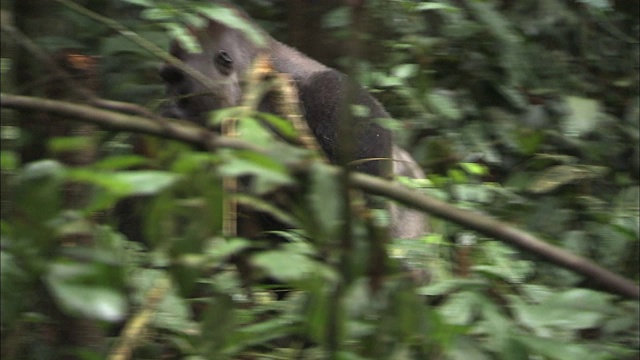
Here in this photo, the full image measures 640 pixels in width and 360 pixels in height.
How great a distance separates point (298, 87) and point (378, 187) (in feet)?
7.93

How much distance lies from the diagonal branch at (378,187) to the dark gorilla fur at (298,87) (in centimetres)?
192

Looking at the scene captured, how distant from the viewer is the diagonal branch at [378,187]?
0.69 metres

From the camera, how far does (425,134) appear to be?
271 cm

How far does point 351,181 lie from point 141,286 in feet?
1.65

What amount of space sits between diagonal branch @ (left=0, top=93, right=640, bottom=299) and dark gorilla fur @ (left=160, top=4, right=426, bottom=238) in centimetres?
192

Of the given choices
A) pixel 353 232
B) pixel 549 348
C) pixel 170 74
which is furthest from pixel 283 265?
pixel 170 74

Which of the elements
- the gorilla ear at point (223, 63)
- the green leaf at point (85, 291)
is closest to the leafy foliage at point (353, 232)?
the green leaf at point (85, 291)

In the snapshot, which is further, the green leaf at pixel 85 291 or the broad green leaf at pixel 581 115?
the broad green leaf at pixel 581 115

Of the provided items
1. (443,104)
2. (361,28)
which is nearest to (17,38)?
(361,28)

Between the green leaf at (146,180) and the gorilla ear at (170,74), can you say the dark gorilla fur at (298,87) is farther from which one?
the green leaf at (146,180)

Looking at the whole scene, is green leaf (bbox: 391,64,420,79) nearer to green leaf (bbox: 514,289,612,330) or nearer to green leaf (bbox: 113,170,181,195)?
green leaf (bbox: 514,289,612,330)

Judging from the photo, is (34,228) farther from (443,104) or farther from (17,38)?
(443,104)

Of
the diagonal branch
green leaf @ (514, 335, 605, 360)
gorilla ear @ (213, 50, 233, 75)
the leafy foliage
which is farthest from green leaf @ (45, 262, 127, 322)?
gorilla ear @ (213, 50, 233, 75)

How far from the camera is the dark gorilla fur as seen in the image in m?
2.76
